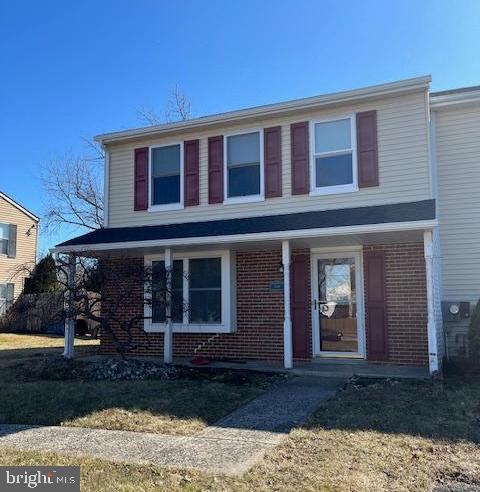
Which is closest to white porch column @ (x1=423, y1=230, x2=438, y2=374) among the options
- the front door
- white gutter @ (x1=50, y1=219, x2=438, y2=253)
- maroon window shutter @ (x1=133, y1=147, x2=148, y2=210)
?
white gutter @ (x1=50, y1=219, x2=438, y2=253)

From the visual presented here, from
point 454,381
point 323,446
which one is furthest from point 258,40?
point 323,446

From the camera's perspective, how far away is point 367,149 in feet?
34.6

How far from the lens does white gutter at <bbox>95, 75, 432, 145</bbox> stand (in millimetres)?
10211

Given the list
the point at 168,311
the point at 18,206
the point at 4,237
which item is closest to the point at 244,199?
the point at 168,311

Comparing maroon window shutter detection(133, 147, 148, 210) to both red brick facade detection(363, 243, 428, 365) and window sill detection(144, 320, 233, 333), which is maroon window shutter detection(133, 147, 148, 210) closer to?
window sill detection(144, 320, 233, 333)

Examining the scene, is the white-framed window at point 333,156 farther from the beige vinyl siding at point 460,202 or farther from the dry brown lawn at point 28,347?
the dry brown lawn at point 28,347

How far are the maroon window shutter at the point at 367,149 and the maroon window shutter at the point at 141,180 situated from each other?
5.20 metres

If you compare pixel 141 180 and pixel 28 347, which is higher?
pixel 141 180

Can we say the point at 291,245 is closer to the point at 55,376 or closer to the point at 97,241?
the point at 97,241

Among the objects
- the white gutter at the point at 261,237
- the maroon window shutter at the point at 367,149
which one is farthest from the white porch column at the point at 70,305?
the maroon window shutter at the point at 367,149

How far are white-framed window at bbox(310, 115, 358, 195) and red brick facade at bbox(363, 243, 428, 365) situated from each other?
5.39 ft

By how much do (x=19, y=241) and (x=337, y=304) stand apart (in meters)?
20.8

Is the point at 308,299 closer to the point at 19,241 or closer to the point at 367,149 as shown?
the point at 367,149

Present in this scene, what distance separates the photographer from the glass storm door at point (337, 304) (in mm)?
10766
